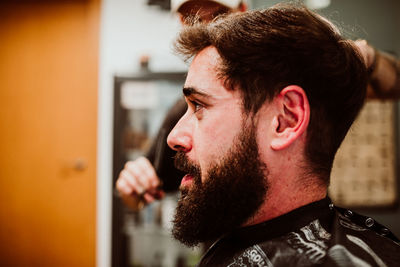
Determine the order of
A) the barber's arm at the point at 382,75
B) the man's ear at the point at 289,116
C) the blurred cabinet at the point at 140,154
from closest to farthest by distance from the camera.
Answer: the man's ear at the point at 289,116 < the barber's arm at the point at 382,75 < the blurred cabinet at the point at 140,154

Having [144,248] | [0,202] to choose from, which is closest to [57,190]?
[0,202]

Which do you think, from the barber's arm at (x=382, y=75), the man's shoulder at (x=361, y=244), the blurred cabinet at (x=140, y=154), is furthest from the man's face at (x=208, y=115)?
the blurred cabinet at (x=140, y=154)

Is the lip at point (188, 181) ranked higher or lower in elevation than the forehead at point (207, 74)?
lower

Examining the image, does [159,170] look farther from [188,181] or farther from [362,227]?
[362,227]

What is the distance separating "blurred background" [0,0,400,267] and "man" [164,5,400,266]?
2115mm

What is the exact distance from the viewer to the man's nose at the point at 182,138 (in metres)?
0.94

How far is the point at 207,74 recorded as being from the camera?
2.95 feet

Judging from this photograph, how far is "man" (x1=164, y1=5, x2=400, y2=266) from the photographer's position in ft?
2.74

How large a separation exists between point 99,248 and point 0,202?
111cm

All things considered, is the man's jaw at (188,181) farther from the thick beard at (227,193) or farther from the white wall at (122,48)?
the white wall at (122,48)

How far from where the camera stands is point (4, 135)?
3.27 meters

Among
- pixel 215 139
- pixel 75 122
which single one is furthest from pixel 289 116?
pixel 75 122

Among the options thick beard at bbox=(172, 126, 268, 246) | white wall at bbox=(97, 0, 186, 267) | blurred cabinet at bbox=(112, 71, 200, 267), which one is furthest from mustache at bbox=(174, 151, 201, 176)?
white wall at bbox=(97, 0, 186, 267)

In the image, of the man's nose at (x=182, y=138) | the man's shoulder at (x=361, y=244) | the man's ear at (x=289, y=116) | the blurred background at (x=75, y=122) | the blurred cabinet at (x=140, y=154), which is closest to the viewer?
the man's shoulder at (x=361, y=244)
